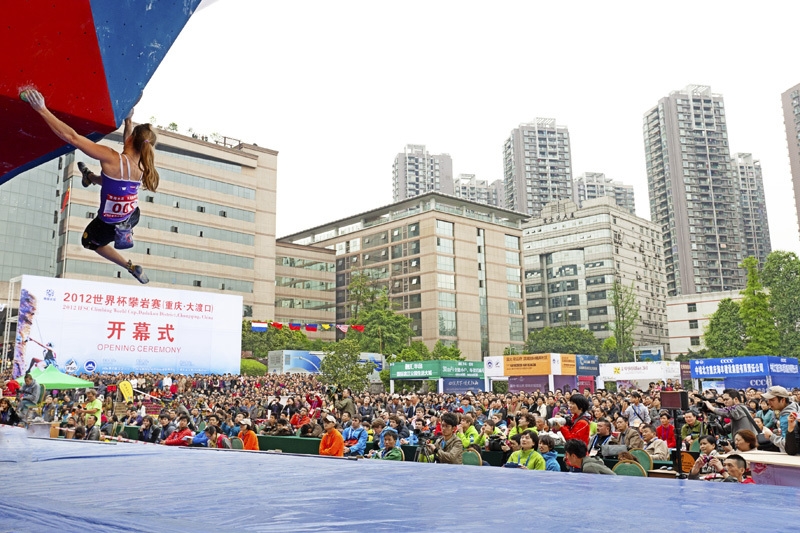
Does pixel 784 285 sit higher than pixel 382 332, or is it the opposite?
pixel 784 285

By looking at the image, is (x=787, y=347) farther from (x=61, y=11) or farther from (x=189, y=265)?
(x=61, y=11)

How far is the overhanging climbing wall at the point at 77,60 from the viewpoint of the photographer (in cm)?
342

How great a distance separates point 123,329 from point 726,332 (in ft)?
196

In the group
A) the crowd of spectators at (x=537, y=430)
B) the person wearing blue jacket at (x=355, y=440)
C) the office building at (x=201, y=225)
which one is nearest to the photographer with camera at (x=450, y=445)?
the crowd of spectators at (x=537, y=430)

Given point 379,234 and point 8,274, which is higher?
point 379,234

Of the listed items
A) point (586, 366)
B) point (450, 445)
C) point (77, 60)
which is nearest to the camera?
point (77, 60)

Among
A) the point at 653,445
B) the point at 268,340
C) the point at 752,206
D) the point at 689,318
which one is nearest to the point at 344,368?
the point at 268,340

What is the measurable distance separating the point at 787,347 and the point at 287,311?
174ft

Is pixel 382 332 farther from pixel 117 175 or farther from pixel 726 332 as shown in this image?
pixel 117 175

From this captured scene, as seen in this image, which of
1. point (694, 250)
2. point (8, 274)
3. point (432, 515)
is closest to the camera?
point (432, 515)

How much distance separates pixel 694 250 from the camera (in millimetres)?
112500

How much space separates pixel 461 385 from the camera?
3959 centimetres

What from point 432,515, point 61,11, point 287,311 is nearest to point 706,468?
point 432,515

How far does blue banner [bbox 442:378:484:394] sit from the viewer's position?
39.1m
